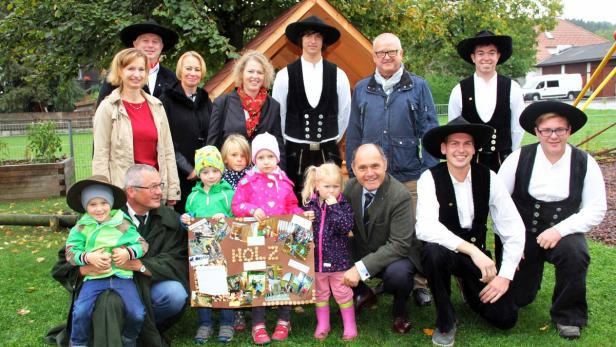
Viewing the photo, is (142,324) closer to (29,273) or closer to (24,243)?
(29,273)

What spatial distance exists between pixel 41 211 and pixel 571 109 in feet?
26.3

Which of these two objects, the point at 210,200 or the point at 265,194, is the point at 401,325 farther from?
the point at 210,200

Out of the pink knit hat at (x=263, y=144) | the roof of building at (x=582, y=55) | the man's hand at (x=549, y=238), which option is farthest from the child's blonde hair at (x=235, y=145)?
the roof of building at (x=582, y=55)

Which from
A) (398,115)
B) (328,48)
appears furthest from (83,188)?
(328,48)

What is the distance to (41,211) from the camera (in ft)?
29.4

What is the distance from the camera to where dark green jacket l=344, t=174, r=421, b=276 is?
3.87 metres

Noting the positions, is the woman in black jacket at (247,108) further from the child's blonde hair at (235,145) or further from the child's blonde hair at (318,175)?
the child's blonde hair at (318,175)

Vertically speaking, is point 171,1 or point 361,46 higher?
point 171,1

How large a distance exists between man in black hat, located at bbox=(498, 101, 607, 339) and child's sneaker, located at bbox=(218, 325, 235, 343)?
2.03 meters

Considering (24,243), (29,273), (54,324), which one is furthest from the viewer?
(24,243)

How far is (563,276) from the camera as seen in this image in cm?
381

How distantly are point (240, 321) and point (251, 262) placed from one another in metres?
0.57

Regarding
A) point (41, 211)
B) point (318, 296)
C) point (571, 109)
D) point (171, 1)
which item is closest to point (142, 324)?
point (318, 296)

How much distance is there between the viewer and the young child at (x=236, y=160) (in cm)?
406
